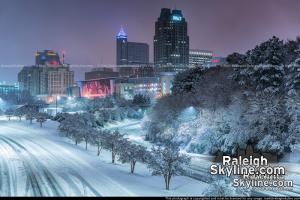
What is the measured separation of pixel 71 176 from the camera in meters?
38.4

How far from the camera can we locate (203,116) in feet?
212

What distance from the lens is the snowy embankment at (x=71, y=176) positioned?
3222 centimetres

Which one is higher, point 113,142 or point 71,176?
point 113,142

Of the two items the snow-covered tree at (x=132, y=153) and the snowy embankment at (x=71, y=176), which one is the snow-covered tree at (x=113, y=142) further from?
the snow-covered tree at (x=132, y=153)

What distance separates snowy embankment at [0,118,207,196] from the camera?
106 ft

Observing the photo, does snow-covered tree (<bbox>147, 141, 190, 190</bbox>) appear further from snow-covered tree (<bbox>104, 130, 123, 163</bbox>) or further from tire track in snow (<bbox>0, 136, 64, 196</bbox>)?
snow-covered tree (<bbox>104, 130, 123, 163</bbox>)

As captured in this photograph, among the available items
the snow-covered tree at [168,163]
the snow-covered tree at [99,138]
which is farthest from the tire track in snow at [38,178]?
the snow-covered tree at [99,138]

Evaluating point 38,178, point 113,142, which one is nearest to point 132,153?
point 113,142

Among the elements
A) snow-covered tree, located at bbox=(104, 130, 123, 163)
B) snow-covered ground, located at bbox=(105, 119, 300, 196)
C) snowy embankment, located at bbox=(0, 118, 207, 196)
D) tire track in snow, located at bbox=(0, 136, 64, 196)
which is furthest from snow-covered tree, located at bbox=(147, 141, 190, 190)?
snow-covered tree, located at bbox=(104, 130, 123, 163)

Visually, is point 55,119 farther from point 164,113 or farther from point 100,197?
point 100,197

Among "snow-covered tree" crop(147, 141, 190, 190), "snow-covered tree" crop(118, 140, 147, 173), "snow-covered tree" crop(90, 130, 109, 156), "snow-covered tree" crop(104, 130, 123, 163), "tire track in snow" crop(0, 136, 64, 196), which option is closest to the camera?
"tire track in snow" crop(0, 136, 64, 196)

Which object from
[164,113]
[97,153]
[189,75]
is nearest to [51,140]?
[97,153]

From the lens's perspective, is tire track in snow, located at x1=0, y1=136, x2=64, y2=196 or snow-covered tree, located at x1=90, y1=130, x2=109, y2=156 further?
snow-covered tree, located at x1=90, y1=130, x2=109, y2=156

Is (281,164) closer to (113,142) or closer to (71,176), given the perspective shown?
(113,142)
